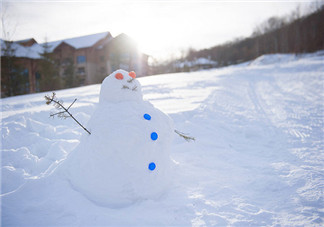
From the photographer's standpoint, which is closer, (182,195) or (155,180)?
(155,180)

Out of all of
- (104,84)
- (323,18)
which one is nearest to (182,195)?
(104,84)

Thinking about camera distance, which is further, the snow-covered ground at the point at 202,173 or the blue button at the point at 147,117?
the blue button at the point at 147,117

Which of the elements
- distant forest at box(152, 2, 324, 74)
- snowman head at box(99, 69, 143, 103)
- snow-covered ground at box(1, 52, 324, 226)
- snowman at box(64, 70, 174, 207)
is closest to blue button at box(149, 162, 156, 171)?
snowman at box(64, 70, 174, 207)

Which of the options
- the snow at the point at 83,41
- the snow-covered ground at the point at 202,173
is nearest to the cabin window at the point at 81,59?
the snow at the point at 83,41

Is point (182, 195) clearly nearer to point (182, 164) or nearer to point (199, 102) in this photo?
point (182, 164)

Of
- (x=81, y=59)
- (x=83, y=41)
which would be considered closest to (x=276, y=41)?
(x=83, y=41)

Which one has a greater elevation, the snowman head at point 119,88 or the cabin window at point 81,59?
the cabin window at point 81,59

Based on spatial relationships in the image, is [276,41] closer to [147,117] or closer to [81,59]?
[81,59]

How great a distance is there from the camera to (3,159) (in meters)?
3.20

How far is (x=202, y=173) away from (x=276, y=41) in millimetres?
39249

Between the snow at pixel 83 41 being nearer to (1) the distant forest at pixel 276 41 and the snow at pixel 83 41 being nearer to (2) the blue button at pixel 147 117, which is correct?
(1) the distant forest at pixel 276 41

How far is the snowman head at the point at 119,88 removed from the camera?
266 cm

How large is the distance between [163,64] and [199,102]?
106 ft

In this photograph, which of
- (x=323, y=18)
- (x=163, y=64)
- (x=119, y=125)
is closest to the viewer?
(x=119, y=125)
